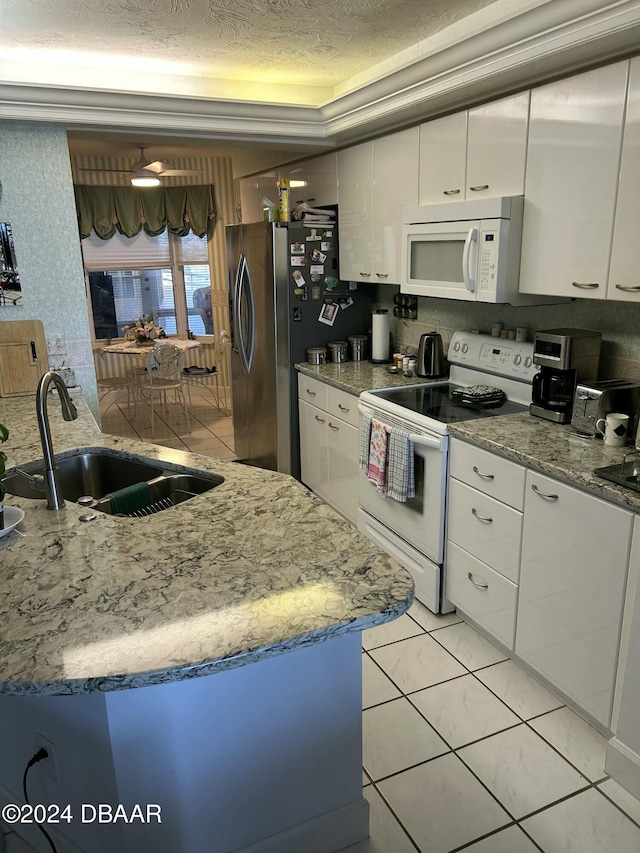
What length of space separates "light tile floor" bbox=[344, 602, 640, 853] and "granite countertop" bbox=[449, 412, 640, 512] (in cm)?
87

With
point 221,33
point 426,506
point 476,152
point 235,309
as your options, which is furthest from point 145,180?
point 426,506

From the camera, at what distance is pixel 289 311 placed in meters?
3.95

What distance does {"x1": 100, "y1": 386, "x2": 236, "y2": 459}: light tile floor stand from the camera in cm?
540

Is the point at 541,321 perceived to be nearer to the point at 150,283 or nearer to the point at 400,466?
the point at 400,466

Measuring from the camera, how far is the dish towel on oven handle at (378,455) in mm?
2928

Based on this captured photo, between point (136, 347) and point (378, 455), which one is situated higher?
point (136, 347)

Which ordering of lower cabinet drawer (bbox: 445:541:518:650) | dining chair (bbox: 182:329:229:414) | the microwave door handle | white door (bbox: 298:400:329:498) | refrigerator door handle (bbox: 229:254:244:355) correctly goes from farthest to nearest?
1. dining chair (bbox: 182:329:229:414)
2. refrigerator door handle (bbox: 229:254:244:355)
3. white door (bbox: 298:400:329:498)
4. the microwave door handle
5. lower cabinet drawer (bbox: 445:541:518:650)

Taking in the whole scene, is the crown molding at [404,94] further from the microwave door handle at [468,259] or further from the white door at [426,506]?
the white door at [426,506]

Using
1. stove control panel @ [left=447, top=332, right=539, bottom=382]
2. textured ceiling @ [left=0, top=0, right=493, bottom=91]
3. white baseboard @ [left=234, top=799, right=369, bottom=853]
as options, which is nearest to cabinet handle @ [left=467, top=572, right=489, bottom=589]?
stove control panel @ [left=447, top=332, right=539, bottom=382]

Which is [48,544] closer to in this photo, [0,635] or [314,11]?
[0,635]

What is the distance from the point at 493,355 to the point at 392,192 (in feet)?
3.44

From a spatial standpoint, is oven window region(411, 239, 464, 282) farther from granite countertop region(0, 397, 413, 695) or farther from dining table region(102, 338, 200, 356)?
dining table region(102, 338, 200, 356)

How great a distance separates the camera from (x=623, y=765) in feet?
6.24

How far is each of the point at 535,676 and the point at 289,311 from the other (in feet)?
8.24
